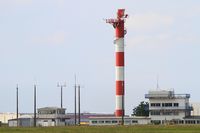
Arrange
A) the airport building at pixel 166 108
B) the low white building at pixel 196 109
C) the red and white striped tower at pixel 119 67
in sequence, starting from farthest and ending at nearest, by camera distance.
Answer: the low white building at pixel 196 109 < the airport building at pixel 166 108 < the red and white striped tower at pixel 119 67

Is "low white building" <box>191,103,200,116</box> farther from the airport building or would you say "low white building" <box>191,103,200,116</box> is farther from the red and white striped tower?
the red and white striped tower

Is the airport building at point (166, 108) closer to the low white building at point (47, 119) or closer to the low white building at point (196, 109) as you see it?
the low white building at point (47, 119)

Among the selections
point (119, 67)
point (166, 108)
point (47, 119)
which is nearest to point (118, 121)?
point (119, 67)

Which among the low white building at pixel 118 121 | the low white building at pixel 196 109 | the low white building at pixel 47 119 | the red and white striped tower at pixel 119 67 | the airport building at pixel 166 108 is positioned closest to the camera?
the red and white striped tower at pixel 119 67

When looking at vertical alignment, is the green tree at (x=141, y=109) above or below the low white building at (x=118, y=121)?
above

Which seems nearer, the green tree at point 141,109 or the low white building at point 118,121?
the low white building at point 118,121

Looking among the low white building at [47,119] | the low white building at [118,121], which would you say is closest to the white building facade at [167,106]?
the low white building at [118,121]

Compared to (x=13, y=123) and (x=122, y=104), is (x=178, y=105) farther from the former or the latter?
(x=13, y=123)

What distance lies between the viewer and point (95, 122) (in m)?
154

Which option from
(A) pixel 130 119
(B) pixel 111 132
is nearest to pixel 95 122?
(A) pixel 130 119

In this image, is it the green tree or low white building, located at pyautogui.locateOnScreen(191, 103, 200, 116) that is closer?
the green tree

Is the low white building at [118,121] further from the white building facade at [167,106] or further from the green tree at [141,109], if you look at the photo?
the green tree at [141,109]

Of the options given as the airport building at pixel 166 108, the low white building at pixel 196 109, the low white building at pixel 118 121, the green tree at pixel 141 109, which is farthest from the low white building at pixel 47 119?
the low white building at pixel 196 109

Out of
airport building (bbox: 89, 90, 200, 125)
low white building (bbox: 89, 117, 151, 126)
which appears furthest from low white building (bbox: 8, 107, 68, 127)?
airport building (bbox: 89, 90, 200, 125)
